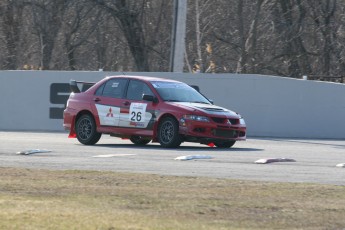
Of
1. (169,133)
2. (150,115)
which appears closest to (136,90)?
(150,115)

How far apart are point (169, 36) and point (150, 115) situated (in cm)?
2023

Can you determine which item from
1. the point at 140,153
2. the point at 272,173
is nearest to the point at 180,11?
the point at 140,153

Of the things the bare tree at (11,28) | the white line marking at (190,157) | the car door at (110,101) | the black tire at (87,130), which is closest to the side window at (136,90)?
the car door at (110,101)

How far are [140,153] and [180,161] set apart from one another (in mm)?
2055

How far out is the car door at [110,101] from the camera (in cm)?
1995

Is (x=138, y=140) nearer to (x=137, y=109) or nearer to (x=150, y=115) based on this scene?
(x=137, y=109)

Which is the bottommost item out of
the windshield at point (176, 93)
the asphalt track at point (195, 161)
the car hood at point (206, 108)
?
the asphalt track at point (195, 161)

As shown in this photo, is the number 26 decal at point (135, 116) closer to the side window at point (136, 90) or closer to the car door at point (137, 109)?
the car door at point (137, 109)

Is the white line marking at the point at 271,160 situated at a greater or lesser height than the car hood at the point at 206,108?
lesser

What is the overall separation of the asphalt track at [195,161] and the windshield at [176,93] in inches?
40.1

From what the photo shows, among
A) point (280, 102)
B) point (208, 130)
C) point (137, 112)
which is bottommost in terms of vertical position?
point (208, 130)

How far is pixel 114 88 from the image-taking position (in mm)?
20125

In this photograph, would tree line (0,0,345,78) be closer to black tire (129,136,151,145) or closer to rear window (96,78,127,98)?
black tire (129,136,151,145)

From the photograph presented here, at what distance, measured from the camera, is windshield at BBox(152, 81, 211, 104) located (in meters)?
19.6
